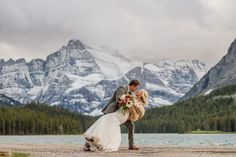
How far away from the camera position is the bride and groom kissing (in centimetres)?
3044

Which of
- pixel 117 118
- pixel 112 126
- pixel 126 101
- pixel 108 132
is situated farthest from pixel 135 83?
pixel 108 132

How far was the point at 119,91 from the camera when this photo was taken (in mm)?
30328

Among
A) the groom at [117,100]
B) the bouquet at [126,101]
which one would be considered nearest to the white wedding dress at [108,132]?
the bouquet at [126,101]

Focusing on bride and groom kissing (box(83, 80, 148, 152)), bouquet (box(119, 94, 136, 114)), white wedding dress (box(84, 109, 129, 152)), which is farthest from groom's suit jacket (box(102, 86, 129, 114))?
white wedding dress (box(84, 109, 129, 152))

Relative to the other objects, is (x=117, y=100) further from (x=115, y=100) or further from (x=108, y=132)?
(x=108, y=132)

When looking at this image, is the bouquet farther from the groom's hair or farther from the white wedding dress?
the groom's hair

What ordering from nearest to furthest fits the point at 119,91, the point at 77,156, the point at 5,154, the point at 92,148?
the point at 5,154, the point at 77,156, the point at 119,91, the point at 92,148

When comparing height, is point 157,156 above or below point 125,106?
below

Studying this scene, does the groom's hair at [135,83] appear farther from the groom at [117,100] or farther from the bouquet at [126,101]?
the bouquet at [126,101]

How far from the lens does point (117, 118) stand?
30.7m

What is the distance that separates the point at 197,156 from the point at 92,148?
852 cm

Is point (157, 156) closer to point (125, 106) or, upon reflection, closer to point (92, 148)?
point (125, 106)

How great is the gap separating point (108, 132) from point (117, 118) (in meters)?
0.88

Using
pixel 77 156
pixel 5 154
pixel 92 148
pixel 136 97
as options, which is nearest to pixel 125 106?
pixel 136 97
